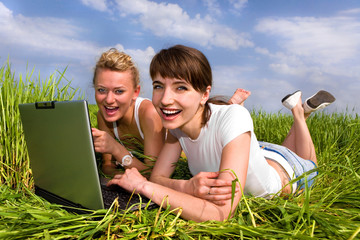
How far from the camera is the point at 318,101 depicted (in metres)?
3.93

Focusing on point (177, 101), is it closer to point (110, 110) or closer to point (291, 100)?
point (110, 110)

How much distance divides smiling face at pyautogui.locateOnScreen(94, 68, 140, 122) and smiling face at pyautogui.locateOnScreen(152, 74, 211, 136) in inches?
40.5

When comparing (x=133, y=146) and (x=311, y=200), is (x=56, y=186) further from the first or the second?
(x=311, y=200)

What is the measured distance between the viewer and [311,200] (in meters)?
2.56

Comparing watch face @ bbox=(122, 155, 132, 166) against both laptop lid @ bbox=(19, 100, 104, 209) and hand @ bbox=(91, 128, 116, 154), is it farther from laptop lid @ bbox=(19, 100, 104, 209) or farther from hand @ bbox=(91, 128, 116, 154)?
laptop lid @ bbox=(19, 100, 104, 209)

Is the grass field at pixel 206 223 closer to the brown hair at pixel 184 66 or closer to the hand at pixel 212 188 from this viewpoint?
the hand at pixel 212 188

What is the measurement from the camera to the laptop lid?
5.98ft

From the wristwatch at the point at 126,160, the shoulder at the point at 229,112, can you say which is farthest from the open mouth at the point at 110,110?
the shoulder at the point at 229,112

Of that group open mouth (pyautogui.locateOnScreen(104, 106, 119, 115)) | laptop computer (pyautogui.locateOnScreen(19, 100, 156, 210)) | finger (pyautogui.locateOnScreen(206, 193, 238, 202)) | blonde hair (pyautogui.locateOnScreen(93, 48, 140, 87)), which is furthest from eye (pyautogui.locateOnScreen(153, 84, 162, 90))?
open mouth (pyautogui.locateOnScreen(104, 106, 119, 115))

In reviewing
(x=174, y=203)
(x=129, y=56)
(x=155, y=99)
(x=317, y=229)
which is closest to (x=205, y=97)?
(x=155, y=99)

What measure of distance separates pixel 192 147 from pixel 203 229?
77 cm

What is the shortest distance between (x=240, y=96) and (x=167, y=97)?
6.86 ft

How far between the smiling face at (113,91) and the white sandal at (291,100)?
1.87 metres

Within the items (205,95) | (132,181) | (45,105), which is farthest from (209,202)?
(45,105)
